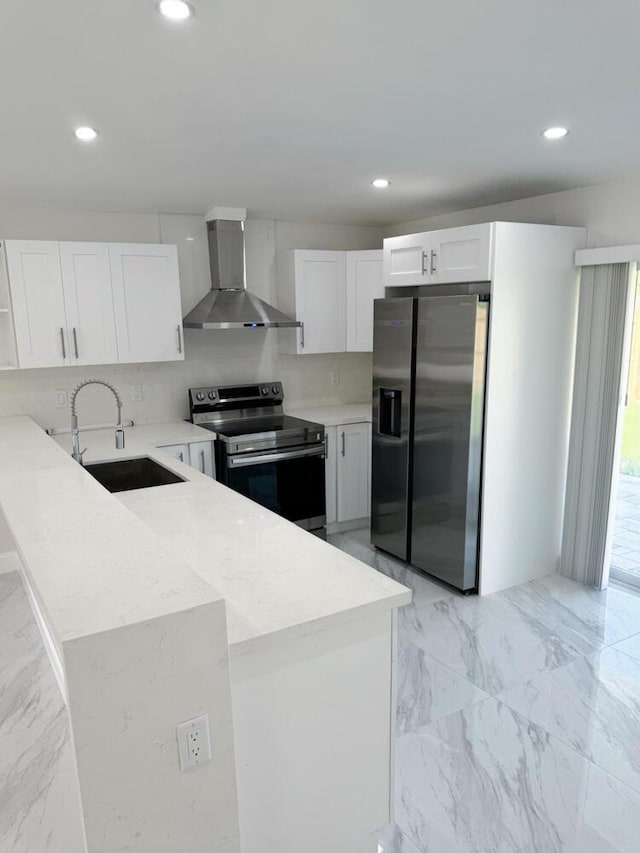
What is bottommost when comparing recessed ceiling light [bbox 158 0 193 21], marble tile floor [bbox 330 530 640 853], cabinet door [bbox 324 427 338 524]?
marble tile floor [bbox 330 530 640 853]

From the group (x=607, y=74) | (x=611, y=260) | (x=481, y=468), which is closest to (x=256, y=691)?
(x=607, y=74)

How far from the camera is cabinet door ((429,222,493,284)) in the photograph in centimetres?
326

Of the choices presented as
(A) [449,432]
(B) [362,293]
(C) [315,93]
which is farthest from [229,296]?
(C) [315,93]

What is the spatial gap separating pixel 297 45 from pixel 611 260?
2410 mm

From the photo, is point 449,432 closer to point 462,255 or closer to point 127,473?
point 462,255

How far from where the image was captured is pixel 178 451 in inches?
155

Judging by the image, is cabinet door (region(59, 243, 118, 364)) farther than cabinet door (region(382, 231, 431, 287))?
Yes

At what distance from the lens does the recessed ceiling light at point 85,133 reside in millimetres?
2275

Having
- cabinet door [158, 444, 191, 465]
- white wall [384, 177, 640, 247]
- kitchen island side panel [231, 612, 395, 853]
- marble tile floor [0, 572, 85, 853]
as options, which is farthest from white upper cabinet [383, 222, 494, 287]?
marble tile floor [0, 572, 85, 853]

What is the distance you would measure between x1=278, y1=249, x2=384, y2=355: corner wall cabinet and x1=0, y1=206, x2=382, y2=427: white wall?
0.23m

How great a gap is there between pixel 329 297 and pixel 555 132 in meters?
2.46

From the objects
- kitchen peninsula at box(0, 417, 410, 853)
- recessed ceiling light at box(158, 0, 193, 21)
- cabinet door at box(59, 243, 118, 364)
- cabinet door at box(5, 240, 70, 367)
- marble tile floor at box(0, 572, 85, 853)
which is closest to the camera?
kitchen peninsula at box(0, 417, 410, 853)

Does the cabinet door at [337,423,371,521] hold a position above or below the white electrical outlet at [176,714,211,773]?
below

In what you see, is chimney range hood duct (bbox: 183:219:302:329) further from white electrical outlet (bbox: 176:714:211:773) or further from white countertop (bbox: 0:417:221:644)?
white electrical outlet (bbox: 176:714:211:773)
